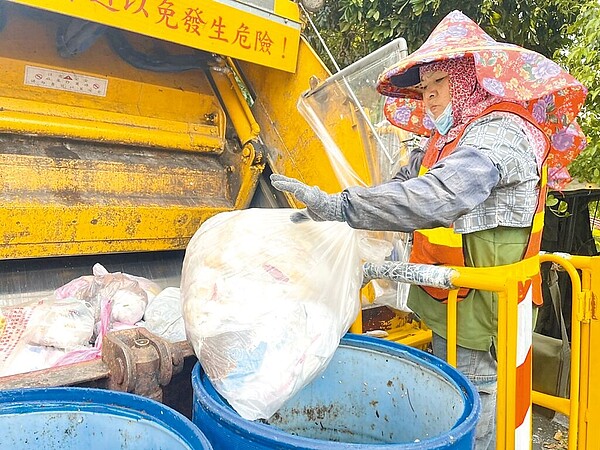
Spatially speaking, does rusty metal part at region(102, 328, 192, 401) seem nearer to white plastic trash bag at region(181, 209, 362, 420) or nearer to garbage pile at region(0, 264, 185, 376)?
white plastic trash bag at region(181, 209, 362, 420)

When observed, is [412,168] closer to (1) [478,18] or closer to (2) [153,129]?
(2) [153,129]

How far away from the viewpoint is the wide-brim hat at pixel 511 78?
1.46 meters

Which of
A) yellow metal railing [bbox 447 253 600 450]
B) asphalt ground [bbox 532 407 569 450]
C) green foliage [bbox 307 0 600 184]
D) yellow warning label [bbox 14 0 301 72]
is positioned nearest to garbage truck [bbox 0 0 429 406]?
yellow warning label [bbox 14 0 301 72]

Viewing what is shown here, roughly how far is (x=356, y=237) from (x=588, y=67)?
3.65 m

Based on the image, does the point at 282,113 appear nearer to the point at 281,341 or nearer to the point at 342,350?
the point at 342,350

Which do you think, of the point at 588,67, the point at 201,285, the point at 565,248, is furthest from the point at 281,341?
the point at 588,67

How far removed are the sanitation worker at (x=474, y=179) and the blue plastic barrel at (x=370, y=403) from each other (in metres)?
0.32

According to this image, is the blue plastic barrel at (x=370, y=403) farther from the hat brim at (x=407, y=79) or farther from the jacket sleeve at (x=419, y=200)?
the hat brim at (x=407, y=79)

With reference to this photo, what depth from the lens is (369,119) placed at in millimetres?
2324

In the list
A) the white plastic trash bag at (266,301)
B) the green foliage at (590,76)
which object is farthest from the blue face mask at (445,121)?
the green foliage at (590,76)

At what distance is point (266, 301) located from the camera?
115cm

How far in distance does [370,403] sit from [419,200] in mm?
523

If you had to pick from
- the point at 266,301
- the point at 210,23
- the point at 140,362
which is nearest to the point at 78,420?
the point at 140,362

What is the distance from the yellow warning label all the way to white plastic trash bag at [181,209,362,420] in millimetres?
1010
